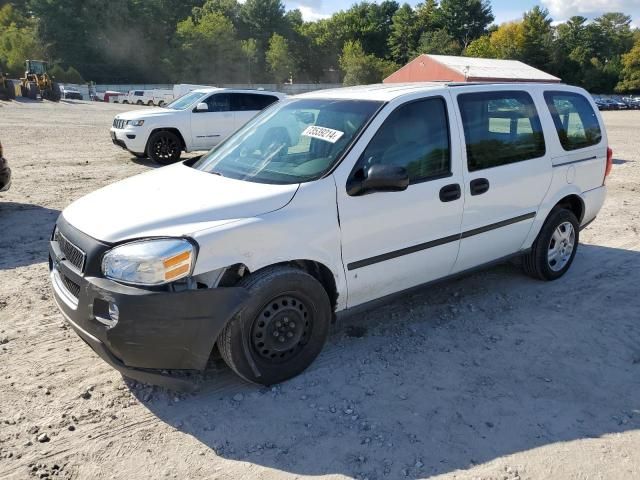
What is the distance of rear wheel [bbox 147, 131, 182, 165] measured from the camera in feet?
39.2

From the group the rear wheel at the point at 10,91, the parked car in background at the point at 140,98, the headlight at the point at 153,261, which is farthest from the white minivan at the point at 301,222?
the parked car in background at the point at 140,98

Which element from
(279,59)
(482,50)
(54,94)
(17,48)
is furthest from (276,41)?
(54,94)

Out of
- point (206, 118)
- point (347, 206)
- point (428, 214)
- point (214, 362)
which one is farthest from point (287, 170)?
point (206, 118)

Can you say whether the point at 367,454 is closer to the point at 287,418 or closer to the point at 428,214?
the point at 287,418

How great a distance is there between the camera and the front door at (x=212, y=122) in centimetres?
1238

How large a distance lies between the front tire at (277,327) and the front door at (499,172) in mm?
1418

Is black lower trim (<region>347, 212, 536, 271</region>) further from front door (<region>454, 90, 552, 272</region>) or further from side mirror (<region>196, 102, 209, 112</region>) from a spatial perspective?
side mirror (<region>196, 102, 209, 112</region>)

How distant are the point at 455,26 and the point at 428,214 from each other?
105397 millimetres

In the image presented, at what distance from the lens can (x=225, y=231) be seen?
2980mm

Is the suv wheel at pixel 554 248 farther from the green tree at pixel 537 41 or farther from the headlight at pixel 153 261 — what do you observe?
the green tree at pixel 537 41

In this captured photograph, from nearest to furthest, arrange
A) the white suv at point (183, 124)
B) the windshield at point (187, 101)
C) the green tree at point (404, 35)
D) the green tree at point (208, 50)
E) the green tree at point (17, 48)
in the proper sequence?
1. the white suv at point (183, 124)
2. the windshield at point (187, 101)
3. the green tree at point (17, 48)
4. the green tree at point (208, 50)
5. the green tree at point (404, 35)

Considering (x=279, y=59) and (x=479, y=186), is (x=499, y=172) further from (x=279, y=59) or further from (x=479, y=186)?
(x=279, y=59)

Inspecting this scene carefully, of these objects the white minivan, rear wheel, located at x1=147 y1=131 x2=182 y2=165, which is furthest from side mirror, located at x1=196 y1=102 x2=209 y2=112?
the white minivan

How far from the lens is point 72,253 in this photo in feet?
10.5
